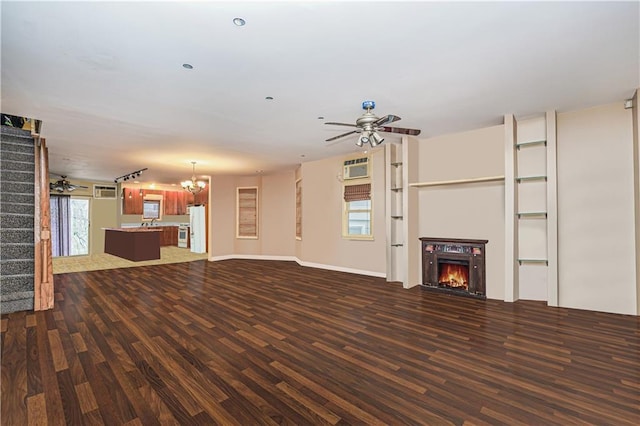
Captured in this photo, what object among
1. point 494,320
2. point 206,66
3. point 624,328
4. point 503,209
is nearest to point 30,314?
point 206,66

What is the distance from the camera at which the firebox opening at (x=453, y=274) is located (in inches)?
193

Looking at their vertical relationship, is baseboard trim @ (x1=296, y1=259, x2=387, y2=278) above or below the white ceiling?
below

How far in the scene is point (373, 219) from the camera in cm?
641

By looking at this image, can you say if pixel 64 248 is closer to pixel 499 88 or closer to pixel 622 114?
pixel 499 88

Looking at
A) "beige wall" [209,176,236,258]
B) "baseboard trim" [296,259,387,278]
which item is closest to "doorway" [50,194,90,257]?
"beige wall" [209,176,236,258]

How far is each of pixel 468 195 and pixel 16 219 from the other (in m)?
7.10

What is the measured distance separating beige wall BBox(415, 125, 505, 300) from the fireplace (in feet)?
0.77

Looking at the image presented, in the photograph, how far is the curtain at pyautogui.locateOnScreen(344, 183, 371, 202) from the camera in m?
6.50

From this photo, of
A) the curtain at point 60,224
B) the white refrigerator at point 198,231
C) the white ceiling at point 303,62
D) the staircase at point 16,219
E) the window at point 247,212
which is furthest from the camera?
the white refrigerator at point 198,231

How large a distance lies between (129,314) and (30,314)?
4.59 ft

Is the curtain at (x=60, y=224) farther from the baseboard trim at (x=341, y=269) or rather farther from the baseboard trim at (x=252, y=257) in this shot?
the baseboard trim at (x=341, y=269)

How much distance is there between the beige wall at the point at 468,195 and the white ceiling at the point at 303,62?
45 cm

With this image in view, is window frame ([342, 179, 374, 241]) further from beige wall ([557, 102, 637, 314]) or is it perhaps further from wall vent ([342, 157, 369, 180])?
beige wall ([557, 102, 637, 314])

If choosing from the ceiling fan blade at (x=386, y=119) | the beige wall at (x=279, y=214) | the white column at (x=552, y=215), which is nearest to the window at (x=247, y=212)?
the beige wall at (x=279, y=214)
